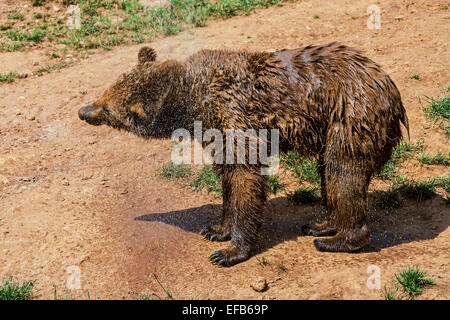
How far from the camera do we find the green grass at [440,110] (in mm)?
6457

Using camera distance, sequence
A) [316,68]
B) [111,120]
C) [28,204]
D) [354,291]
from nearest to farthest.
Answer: [354,291], [316,68], [111,120], [28,204]

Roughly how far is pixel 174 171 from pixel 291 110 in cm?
257

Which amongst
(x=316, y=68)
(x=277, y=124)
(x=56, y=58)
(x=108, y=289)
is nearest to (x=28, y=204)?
(x=108, y=289)

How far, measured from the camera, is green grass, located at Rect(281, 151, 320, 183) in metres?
6.29

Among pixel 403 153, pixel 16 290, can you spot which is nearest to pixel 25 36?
pixel 16 290

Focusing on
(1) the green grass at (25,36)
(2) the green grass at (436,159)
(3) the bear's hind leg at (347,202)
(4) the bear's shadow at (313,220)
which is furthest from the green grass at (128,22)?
(3) the bear's hind leg at (347,202)

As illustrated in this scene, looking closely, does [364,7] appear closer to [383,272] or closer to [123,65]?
[123,65]

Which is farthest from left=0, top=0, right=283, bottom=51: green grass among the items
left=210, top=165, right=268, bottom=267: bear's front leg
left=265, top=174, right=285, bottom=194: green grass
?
left=210, top=165, right=268, bottom=267: bear's front leg

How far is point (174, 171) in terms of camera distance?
6562 mm

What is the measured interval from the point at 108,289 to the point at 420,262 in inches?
116

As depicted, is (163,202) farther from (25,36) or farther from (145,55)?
(25,36)

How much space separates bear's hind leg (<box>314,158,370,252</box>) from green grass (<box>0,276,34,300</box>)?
2859mm

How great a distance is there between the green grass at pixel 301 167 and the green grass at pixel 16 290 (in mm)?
3532

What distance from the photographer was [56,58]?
31.6 feet
